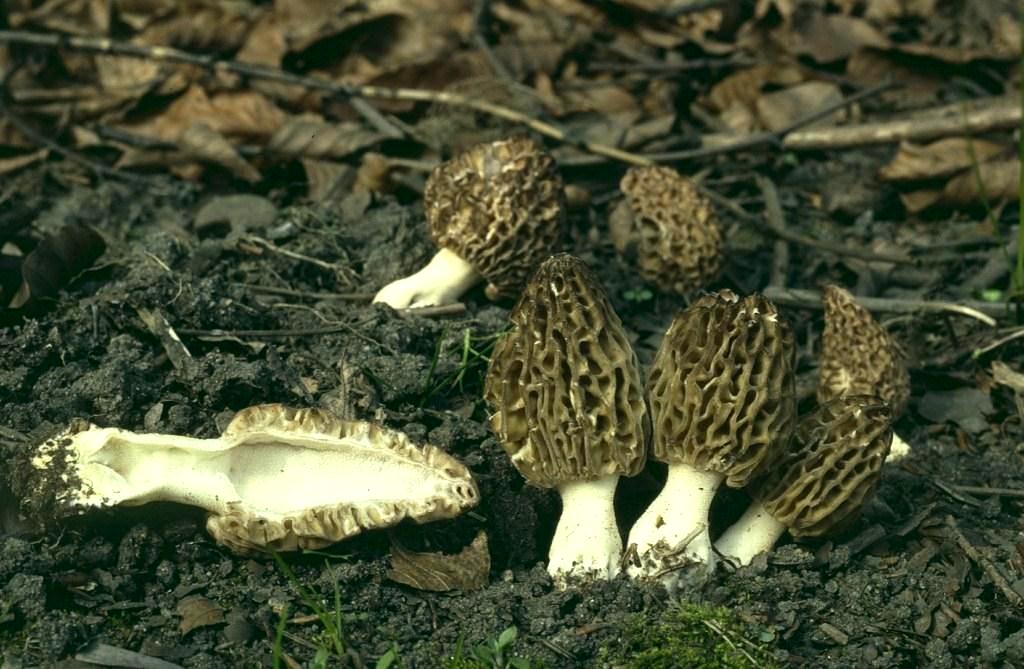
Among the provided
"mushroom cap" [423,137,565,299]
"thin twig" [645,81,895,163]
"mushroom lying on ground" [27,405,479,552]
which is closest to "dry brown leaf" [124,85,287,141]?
"mushroom cap" [423,137,565,299]

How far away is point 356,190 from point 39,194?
1565 mm

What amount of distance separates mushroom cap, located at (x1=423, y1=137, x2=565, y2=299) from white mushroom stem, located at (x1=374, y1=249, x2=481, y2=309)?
0.19 ft

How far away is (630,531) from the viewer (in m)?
3.90

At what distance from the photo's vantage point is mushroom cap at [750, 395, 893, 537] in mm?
3750

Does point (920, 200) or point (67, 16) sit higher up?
point (67, 16)

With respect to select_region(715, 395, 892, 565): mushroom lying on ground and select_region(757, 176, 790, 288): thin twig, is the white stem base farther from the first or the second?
select_region(757, 176, 790, 288): thin twig

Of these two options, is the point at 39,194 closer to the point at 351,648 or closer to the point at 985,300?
the point at 351,648

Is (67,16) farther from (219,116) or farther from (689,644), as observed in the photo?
(689,644)

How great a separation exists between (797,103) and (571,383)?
351 centimetres

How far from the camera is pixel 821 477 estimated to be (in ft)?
12.3

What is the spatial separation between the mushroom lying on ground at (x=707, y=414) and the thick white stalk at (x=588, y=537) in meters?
0.07

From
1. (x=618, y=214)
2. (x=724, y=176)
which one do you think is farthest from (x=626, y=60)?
(x=618, y=214)

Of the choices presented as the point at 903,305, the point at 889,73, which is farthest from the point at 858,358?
the point at 889,73

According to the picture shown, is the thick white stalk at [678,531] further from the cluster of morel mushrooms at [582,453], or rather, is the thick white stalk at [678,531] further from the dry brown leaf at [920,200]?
the dry brown leaf at [920,200]
